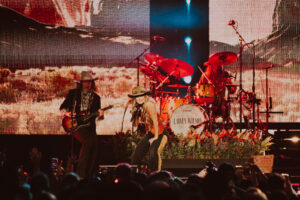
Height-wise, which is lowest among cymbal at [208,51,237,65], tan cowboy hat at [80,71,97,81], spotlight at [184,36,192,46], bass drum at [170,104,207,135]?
bass drum at [170,104,207,135]

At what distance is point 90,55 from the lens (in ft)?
36.8

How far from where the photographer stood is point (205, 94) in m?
9.89

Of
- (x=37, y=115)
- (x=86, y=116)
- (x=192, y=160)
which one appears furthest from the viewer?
(x=37, y=115)

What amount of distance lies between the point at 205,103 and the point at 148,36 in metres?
2.56

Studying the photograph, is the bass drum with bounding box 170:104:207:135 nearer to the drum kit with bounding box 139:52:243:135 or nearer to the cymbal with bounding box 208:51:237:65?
the drum kit with bounding box 139:52:243:135

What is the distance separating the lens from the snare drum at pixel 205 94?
32.2ft

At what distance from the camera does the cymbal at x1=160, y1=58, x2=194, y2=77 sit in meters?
9.67

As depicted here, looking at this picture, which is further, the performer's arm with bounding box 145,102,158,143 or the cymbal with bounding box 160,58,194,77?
the cymbal with bounding box 160,58,194,77

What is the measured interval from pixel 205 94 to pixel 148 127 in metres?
3.53

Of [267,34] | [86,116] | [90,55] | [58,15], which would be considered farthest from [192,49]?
[86,116]

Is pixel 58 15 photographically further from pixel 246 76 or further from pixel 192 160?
pixel 192 160

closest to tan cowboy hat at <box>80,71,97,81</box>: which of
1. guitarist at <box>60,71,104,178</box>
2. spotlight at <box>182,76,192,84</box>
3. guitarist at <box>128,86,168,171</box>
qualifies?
guitarist at <box>60,71,104,178</box>

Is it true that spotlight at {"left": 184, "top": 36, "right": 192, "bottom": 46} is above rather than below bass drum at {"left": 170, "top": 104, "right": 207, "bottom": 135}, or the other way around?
above

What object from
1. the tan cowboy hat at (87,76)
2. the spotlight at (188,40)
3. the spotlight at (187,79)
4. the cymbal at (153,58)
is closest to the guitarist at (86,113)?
the tan cowboy hat at (87,76)
